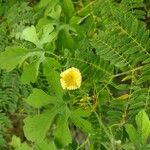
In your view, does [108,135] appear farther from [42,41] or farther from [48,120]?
[42,41]

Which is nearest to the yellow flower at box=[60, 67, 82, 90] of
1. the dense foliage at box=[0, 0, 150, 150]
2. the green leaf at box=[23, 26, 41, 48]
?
the dense foliage at box=[0, 0, 150, 150]

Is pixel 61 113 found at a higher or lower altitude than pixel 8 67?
lower

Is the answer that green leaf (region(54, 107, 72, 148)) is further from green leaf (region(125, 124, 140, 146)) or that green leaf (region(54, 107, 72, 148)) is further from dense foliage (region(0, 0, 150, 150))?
green leaf (region(125, 124, 140, 146))

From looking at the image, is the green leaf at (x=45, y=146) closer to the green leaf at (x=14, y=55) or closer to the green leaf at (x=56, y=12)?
the green leaf at (x=14, y=55)

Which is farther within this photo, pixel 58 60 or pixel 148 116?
pixel 58 60

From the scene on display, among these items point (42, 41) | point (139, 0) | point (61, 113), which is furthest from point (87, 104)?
point (139, 0)

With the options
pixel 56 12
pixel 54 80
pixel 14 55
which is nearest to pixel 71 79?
pixel 54 80

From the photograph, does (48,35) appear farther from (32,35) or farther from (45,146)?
(45,146)

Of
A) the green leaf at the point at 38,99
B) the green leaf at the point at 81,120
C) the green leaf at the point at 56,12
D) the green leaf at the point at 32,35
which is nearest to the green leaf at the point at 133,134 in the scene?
the green leaf at the point at 81,120
